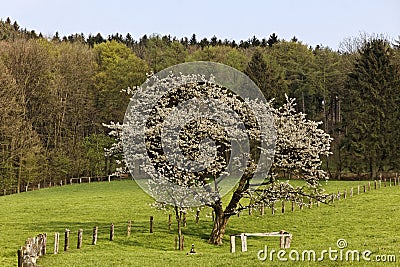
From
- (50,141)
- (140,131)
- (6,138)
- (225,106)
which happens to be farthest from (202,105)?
(50,141)

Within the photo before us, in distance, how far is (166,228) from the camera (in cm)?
3462

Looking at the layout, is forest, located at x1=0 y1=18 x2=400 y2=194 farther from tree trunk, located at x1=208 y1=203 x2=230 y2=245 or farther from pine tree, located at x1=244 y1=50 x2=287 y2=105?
tree trunk, located at x1=208 y1=203 x2=230 y2=245

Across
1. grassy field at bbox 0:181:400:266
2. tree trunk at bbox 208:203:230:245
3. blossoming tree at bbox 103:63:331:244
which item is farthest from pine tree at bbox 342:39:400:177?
tree trunk at bbox 208:203:230:245

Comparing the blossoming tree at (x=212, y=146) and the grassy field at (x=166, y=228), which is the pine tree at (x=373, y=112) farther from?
the blossoming tree at (x=212, y=146)

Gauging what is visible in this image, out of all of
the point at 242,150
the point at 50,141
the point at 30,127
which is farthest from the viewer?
the point at 50,141

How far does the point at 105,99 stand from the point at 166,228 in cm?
4184

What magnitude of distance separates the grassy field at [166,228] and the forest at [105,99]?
968 cm

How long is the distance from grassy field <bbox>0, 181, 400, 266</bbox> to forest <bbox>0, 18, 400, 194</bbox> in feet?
31.8

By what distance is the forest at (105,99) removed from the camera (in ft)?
203

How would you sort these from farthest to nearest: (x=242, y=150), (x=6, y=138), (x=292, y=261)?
(x=6, y=138) < (x=242, y=150) < (x=292, y=261)

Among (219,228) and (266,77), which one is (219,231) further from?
(266,77)

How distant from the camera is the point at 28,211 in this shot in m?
43.2

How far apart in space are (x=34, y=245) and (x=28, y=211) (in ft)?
70.4

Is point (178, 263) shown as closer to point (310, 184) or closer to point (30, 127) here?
point (310, 184)
